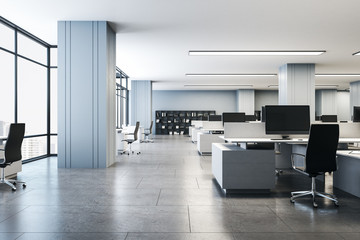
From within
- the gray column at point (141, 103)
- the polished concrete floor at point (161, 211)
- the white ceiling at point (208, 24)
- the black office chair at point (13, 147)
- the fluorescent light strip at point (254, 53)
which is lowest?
the polished concrete floor at point (161, 211)

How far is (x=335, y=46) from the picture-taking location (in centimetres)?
923

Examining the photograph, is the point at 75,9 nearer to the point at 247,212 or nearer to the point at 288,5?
the point at 288,5

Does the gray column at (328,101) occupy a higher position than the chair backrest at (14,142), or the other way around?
the gray column at (328,101)

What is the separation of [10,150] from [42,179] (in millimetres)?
1074

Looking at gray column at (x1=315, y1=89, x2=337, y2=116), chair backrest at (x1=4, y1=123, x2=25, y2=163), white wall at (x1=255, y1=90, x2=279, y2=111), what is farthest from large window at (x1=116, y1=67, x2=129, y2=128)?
gray column at (x1=315, y1=89, x2=337, y2=116)

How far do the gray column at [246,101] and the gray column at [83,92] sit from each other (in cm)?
1540

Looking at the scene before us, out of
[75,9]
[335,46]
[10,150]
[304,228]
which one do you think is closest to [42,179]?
[10,150]

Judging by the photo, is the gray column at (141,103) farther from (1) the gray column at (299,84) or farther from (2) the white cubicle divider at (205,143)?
(1) the gray column at (299,84)

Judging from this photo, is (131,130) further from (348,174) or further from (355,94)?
(355,94)

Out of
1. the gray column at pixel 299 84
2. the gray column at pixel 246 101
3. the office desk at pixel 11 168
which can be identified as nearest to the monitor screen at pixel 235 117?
the gray column at pixel 299 84

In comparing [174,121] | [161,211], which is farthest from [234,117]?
[174,121]

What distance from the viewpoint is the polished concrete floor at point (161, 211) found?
121 inches

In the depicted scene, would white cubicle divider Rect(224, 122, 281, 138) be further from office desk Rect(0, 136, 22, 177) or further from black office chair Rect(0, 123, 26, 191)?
office desk Rect(0, 136, 22, 177)

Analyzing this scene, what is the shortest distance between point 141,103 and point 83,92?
9.72 m
